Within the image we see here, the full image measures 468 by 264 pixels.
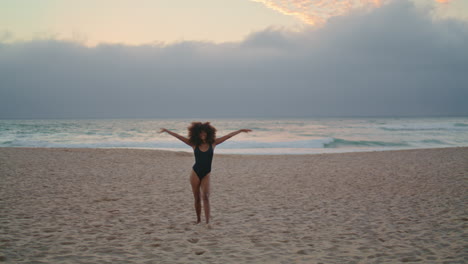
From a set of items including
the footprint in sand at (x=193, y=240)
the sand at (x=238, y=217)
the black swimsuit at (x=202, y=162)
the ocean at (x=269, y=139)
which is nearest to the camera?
the sand at (x=238, y=217)

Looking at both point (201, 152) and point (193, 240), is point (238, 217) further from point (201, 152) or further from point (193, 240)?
point (201, 152)

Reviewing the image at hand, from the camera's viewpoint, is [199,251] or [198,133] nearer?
[199,251]

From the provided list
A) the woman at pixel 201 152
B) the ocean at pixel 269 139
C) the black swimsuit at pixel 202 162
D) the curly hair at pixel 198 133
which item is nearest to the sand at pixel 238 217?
the woman at pixel 201 152

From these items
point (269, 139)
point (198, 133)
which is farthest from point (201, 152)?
point (269, 139)

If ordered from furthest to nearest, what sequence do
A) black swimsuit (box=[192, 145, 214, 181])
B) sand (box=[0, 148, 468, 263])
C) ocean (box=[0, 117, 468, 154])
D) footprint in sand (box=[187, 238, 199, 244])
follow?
ocean (box=[0, 117, 468, 154])
black swimsuit (box=[192, 145, 214, 181])
footprint in sand (box=[187, 238, 199, 244])
sand (box=[0, 148, 468, 263])

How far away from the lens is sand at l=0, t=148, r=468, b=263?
398cm

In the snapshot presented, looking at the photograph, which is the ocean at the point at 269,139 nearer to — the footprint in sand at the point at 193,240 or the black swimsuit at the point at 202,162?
the black swimsuit at the point at 202,162

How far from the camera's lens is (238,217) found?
5.76 metres

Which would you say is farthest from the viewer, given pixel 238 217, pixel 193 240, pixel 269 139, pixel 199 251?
pixel 269 139

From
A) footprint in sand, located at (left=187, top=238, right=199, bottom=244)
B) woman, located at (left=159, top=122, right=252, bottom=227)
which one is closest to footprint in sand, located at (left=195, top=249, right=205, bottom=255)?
footprint in sand, located at (left=187, top=238, right=199, bottom=244)

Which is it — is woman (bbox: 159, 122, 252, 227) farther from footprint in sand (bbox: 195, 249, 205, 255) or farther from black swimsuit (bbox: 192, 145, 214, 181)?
footprint in sand (bbox: 195, 249, 205, 255)

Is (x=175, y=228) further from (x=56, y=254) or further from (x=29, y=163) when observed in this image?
(x=29, y=163)

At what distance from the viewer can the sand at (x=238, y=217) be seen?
13.1ft

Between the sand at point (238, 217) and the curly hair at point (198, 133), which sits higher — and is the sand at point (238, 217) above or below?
below
